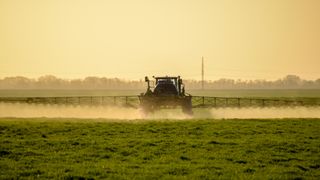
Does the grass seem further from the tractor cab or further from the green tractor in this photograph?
the tractor cab

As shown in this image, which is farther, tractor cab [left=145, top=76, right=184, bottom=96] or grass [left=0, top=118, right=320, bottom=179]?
tractor cab [left=145, top=76, right=184, bottom=96]

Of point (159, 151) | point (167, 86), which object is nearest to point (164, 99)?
point (167, 86)

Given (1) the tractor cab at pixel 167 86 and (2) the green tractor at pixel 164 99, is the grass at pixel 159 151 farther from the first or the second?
(1) the tractor cab at pixel 167 86

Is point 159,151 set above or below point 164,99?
below

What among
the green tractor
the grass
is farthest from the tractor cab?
the grass

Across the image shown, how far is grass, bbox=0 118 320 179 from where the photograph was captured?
48.4 feet

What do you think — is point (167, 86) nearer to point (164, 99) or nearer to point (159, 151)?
point (164, 99)

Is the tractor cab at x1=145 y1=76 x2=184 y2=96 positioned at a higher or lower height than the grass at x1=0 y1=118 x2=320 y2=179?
higher

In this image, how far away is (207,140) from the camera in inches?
840

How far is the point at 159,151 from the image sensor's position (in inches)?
728

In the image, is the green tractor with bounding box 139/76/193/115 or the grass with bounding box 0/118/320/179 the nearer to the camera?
the grass with bounding box 0/118/320/179

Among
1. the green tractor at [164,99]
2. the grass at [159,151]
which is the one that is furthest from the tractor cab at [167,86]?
the grass at [159,151]

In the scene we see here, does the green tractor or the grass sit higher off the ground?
the green tractor

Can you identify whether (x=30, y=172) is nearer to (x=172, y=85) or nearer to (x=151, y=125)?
(x=151, y=125)
